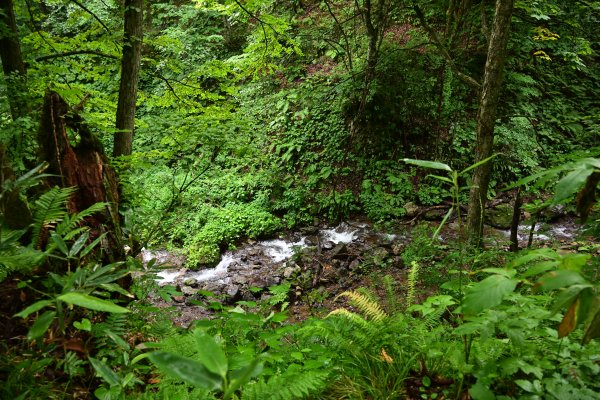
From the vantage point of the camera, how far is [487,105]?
4.89m

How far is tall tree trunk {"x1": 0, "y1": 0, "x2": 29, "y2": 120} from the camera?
382cm

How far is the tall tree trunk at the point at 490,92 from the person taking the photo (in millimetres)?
4613

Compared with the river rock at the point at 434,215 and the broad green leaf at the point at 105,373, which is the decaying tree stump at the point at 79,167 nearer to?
the broad green leaf at the point at 105,373

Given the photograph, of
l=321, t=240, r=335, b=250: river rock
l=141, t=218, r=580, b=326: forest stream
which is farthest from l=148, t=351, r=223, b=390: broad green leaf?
l=321, t=240, r=335, b=250: river rock

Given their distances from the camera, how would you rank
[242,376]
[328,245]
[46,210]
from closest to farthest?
[242,376] < [46,210] < [328,245]

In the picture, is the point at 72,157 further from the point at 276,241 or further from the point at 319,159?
the point at 319,159

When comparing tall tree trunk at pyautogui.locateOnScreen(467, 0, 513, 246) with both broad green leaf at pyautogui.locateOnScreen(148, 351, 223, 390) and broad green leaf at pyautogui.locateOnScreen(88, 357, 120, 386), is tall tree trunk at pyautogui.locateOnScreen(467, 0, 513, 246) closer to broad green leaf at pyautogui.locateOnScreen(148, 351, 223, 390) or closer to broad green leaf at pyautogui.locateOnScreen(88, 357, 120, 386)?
broad green leaf at pyautogui.locateOnScreen(88, 357, 120, 386)

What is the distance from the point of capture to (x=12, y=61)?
4676mm

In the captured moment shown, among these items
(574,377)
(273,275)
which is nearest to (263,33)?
(273,275)

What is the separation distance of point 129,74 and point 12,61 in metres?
A: 1.39

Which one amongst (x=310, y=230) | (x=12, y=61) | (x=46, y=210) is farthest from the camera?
(x=310, y=230)

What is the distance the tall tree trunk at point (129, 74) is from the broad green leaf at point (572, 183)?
207 inches

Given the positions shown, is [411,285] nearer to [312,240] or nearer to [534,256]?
[534,256]

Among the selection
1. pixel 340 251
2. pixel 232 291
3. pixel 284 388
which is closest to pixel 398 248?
pixel 340 251
